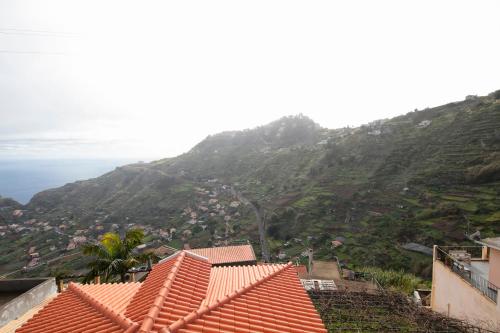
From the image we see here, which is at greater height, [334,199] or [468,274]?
[468,274]

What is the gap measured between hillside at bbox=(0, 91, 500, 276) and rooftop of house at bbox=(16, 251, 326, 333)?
1131 inches

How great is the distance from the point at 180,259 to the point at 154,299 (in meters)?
2.14

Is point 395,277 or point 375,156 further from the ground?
point 375,156

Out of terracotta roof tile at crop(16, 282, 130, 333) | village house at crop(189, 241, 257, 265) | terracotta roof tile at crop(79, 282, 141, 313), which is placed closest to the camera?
terracotta roof tile at crop(16, 282, 130, 333)

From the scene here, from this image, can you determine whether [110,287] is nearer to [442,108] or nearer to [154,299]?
[154,299]

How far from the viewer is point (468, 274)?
12977 millimetres

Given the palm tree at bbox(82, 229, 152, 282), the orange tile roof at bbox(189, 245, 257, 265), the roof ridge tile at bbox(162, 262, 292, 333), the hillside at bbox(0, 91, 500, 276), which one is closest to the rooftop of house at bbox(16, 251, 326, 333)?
the roof ridge tile at bbox(162, 262, 292, 333)

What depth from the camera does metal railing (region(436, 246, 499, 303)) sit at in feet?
37.1

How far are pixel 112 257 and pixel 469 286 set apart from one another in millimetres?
15704

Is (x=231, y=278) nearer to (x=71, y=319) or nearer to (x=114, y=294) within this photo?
(x=114, y=294)

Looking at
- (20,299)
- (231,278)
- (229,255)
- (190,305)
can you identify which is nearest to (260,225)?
(229,255)

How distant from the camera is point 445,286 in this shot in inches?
565

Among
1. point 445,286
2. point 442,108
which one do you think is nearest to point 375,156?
point 442,108

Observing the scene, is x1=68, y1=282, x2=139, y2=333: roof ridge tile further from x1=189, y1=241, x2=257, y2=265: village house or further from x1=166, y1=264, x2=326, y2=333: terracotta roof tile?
x1=189, y1=241, x2=257, y2=265: village house
